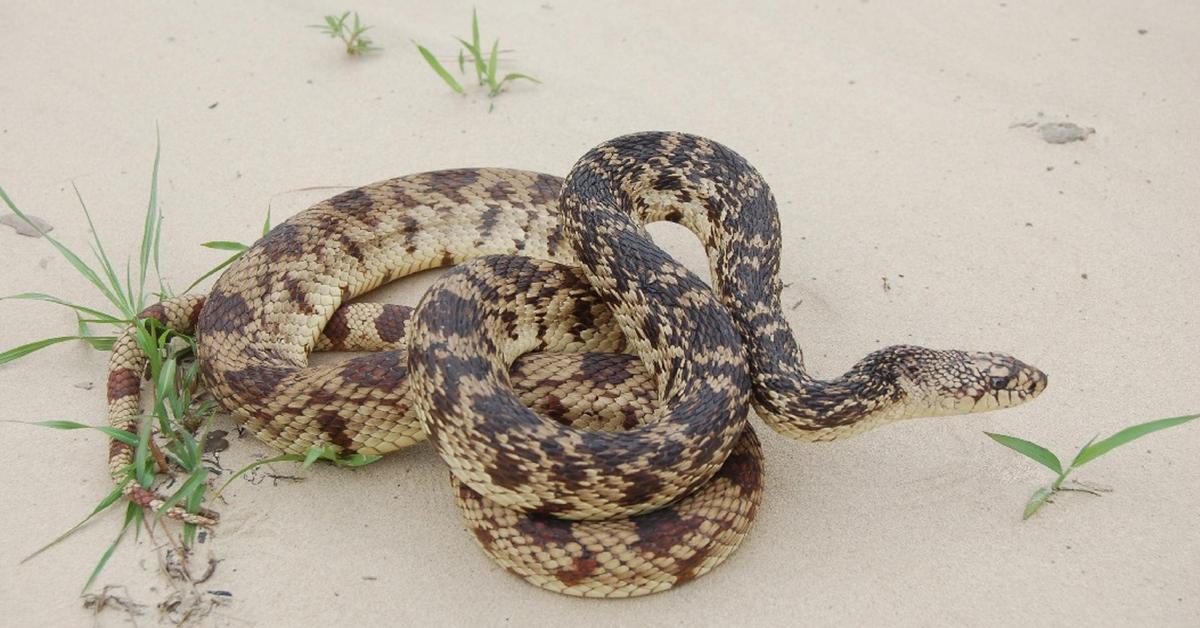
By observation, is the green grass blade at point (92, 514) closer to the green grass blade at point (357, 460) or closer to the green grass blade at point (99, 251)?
the green grass blade at point (357, 460)

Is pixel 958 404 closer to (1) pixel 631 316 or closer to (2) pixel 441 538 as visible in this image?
(1) pixel 631 316

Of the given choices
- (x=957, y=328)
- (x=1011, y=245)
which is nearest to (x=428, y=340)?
(x=957, y=328)

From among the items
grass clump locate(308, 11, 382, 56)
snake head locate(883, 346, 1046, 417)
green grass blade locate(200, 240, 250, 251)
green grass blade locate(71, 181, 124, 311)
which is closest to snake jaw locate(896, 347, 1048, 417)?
snake head locate(883, 346, 1046, 417)

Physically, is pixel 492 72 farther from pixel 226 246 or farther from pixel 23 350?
pixel 23 350

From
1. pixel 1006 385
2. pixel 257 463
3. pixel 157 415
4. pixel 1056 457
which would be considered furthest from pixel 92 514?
pixel 1056 457

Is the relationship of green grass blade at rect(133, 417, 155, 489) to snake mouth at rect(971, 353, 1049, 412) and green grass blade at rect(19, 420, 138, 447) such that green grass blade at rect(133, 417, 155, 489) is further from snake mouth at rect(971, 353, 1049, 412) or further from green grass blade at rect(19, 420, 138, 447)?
snake mouth at rect(971, 353, 1049, 412)
